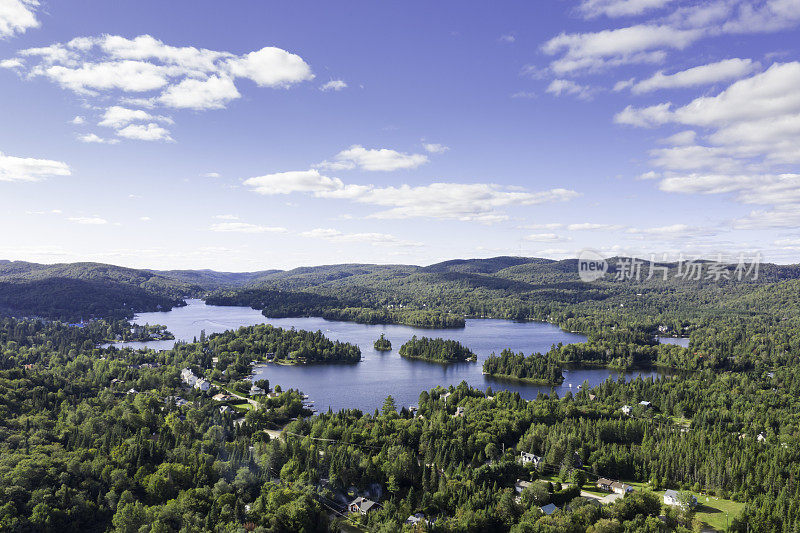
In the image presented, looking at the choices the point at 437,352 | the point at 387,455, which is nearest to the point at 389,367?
the point at 437,352

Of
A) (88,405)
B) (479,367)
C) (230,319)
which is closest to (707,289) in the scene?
(479,367)

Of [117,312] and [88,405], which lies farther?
[117,312]

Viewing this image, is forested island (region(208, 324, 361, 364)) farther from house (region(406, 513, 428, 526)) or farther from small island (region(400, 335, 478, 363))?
house (region(406, 513, 428, 526))

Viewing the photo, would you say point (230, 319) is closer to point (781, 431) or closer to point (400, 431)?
point (400, 431)

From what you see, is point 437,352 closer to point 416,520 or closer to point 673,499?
point 673,499

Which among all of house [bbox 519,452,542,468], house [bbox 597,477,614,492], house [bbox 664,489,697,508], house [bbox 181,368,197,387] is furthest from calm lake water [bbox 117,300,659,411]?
house [bbox 664,489,697,508]

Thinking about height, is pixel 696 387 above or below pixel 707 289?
below
